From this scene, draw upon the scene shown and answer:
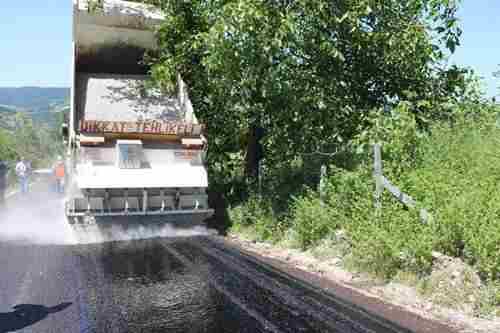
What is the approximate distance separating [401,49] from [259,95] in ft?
8.85

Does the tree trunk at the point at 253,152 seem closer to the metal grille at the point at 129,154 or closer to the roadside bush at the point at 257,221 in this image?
the roadside bush at the point at 257,221

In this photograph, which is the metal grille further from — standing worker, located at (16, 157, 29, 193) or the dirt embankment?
standing worker, located at (16, 157, 29, 193)

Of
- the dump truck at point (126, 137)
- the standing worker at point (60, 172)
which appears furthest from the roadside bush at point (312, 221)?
the standing worker at point (60, 172)

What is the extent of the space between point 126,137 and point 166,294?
4.29m

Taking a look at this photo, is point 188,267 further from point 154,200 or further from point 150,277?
point 154,200

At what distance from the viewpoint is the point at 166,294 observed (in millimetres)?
5770

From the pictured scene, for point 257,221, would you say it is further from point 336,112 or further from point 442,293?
point 442,293

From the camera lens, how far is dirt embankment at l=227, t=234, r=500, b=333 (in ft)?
16.1

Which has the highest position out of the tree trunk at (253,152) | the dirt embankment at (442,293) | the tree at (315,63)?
the tree at (315,63)

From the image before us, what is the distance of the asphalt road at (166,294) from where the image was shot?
4.82 metres

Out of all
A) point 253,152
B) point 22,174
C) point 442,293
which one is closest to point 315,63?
point 253,152

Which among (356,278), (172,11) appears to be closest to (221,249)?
(356,278)

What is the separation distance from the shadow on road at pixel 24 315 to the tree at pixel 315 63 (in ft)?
16.1

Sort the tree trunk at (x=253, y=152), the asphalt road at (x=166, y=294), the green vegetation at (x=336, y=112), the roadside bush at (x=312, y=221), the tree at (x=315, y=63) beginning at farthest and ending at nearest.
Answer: the tree trunk at (x=253, y=152), the tree at (x=315, y=63), the roadside bush at (x=312, y=221), the green vegetation at (x=336, y=112), the asphalt road at (x=166, y=294)
